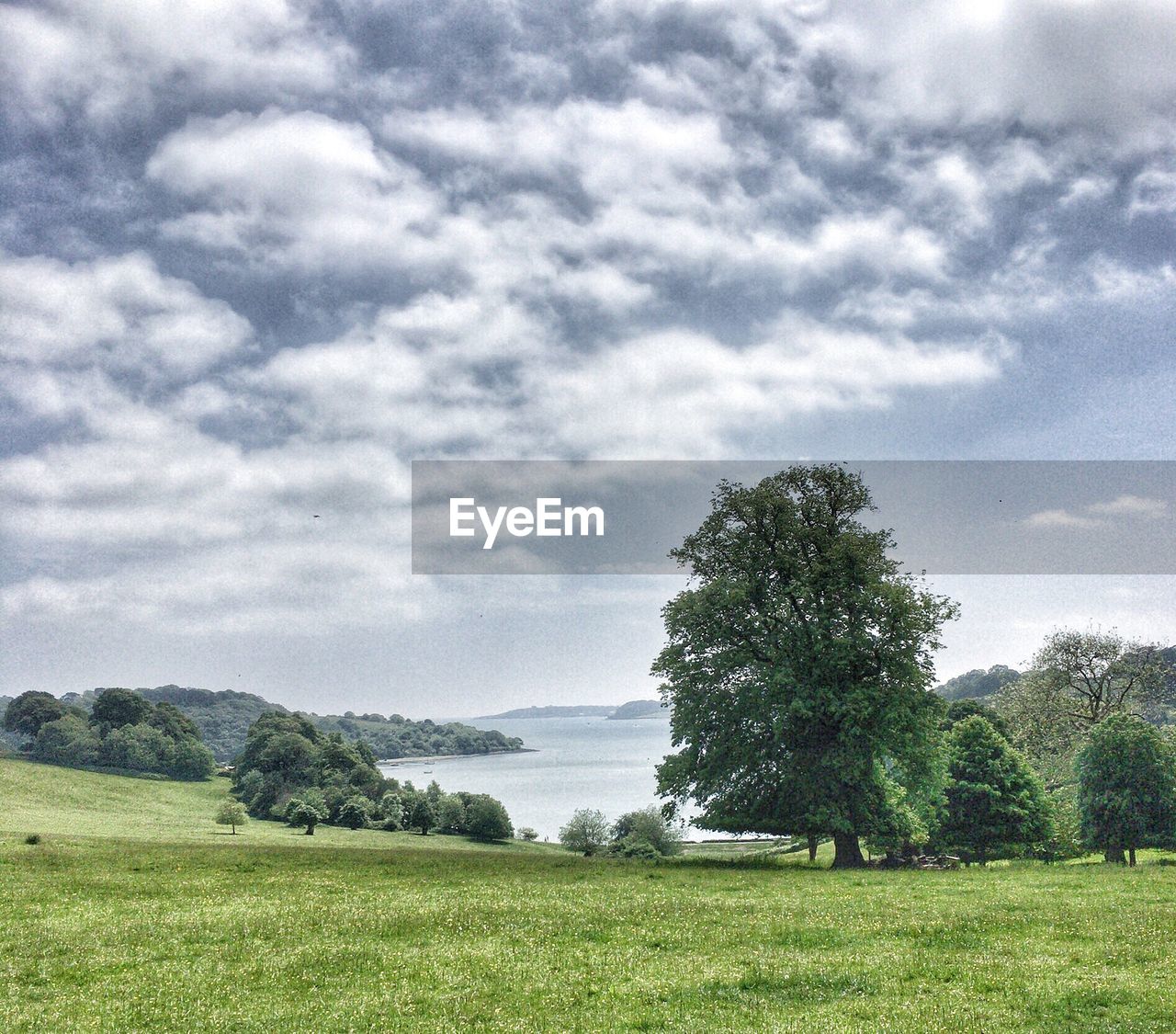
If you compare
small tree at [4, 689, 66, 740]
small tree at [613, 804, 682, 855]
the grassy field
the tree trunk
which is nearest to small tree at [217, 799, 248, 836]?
small tree at [613, 804, 682, 855]

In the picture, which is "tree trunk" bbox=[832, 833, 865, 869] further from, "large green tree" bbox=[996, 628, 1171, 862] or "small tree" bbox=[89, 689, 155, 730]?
"small tree" bbox=[89, 689, 155, 730]

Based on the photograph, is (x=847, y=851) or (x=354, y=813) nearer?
(x=847, y=851)

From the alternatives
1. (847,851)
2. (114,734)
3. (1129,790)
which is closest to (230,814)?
(847,851)

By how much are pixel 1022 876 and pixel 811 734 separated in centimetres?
1106

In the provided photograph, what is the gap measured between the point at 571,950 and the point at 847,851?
89.3 ft

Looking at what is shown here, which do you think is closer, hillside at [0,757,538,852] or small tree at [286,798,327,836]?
hillside at [0,757,538,852]

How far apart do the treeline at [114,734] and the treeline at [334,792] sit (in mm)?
10412

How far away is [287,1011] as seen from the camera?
51.6 ft

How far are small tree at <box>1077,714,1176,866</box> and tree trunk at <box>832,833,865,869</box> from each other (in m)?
18.2

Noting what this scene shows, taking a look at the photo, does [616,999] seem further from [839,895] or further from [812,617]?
[812,617]

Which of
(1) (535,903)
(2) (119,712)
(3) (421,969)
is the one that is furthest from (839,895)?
(2) (119,712)

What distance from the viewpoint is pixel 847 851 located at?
4172 centimetres

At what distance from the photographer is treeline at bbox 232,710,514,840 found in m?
91.1

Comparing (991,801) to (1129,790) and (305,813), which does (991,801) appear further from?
(305,813)
